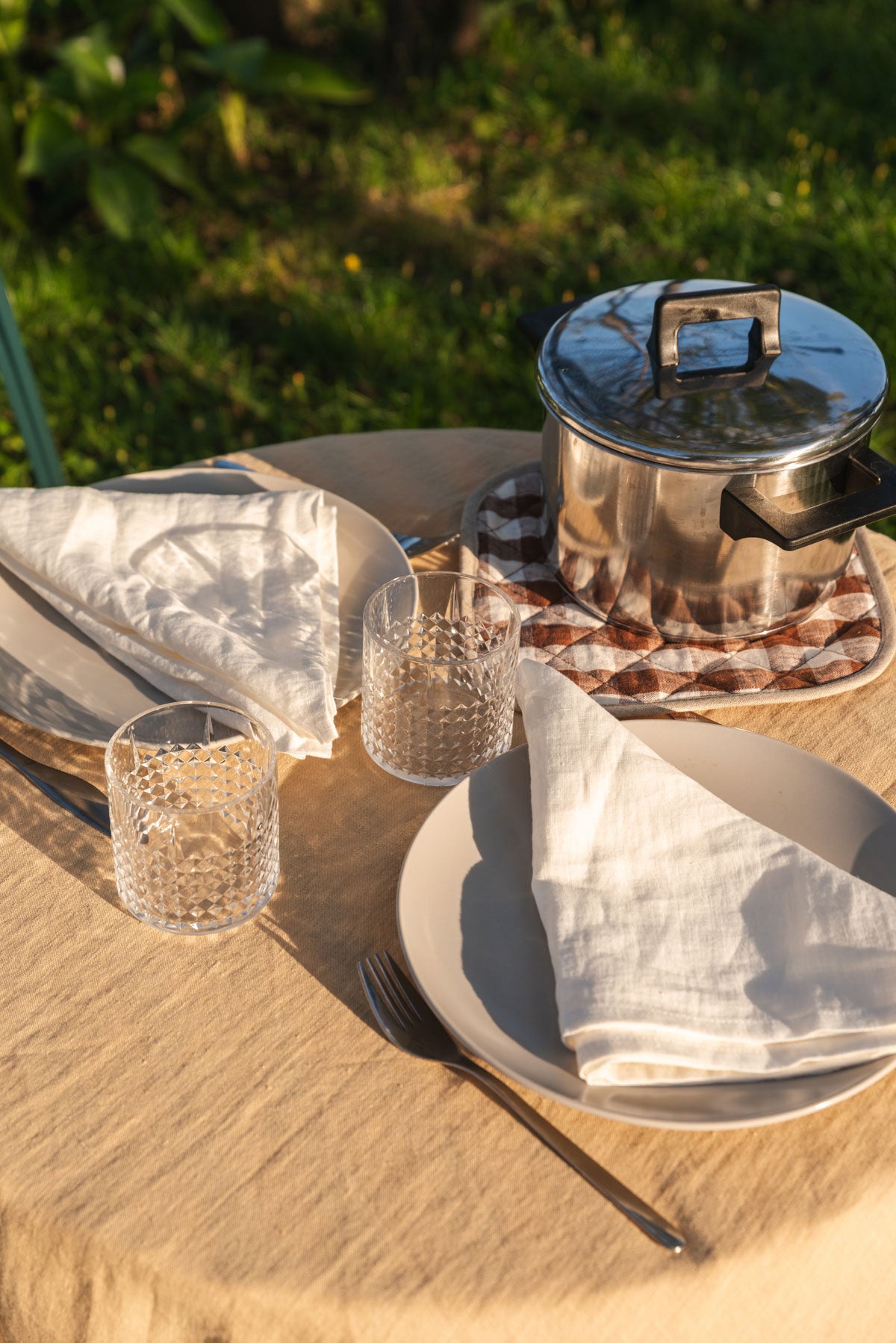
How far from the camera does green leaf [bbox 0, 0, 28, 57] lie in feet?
9.79

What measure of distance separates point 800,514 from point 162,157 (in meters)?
2.61

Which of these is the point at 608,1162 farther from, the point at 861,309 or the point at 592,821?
the point at 861,309

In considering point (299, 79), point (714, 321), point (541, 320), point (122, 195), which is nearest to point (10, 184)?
point (122, 195)

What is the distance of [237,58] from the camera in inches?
122

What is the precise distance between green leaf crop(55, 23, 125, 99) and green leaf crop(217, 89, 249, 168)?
1.06 feet

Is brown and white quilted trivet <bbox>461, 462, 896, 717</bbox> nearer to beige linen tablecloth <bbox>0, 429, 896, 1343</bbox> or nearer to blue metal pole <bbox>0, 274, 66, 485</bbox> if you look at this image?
beige linen tablecloth <bbox>0, 429, 896, 1343</bbox>

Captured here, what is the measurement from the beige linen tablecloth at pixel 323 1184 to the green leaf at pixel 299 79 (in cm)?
292

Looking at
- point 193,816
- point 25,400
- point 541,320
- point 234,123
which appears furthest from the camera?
point 234,123

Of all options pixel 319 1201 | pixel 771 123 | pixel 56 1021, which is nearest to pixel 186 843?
pixel 56 1021

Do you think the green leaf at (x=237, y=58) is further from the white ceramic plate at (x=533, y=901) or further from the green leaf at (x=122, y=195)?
the white ceramic plate at (x=533, y=901)

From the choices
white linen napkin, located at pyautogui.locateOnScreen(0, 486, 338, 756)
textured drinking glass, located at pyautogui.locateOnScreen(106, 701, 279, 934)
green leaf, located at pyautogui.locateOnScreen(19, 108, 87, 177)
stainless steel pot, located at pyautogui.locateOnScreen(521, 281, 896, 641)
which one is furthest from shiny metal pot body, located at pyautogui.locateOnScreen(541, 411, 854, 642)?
green leaf, located at pyautogui.locateOnScreen(19, 108, 87, 177)

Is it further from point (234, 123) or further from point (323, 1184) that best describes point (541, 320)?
point (234, 123)

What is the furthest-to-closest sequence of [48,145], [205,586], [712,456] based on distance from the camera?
[48,145] → [205,586] → [712,456]

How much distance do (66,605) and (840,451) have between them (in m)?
0.65
